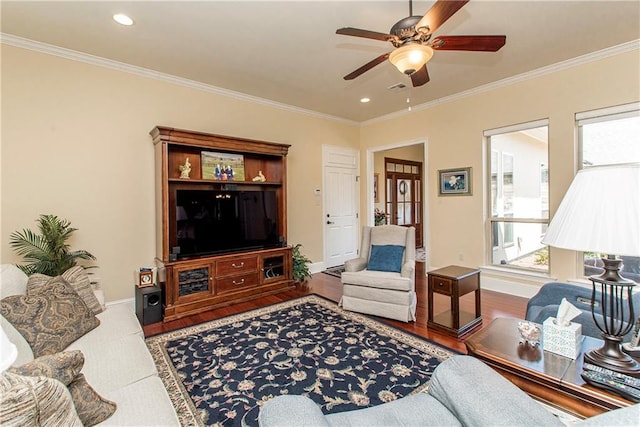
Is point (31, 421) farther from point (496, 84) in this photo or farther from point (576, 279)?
point (496, 84)

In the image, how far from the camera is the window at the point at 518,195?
156 inches

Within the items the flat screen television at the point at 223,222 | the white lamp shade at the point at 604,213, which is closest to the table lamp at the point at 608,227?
the white lamp shade at the point at 604,213

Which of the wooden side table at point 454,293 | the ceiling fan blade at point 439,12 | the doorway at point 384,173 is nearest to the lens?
the ceiling fan blade at point 439,12

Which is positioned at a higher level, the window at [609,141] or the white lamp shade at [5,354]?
the window at [609,141]

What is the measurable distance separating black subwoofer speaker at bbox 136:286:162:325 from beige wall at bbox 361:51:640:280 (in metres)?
4.04

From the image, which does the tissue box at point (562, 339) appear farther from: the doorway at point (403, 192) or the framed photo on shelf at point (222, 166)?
the doorway at point (403, 192)

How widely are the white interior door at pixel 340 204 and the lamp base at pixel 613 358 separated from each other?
449 centimetres

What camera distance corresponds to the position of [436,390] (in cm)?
126

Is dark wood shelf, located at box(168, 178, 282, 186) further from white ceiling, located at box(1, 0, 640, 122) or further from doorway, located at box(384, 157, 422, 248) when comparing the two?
doorway, located at box(384, 157, 422, 248)

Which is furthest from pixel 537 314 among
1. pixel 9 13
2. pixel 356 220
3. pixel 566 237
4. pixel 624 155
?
pixel 9 13

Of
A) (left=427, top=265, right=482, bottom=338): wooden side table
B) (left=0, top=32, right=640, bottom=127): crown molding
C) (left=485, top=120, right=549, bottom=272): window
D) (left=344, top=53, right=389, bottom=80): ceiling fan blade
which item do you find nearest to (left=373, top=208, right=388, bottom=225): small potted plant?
(left=0, top=32, right=640, bottom=127): crown molding

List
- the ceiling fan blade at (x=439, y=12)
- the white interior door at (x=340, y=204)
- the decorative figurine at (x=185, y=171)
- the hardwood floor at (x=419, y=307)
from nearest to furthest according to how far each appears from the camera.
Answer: the ceiling fan blade at (x=439, y=12), the hardwood floor at (x=419, y=307), the decorative figurine at (x=185, y=171), the white interior door at (x=340, y=204)

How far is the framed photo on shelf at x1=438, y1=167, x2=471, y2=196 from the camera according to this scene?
15.0ft

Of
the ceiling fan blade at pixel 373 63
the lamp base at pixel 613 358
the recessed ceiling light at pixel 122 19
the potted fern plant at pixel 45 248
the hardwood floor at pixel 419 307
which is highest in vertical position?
the recessed ceiling light at pixel 122 19
